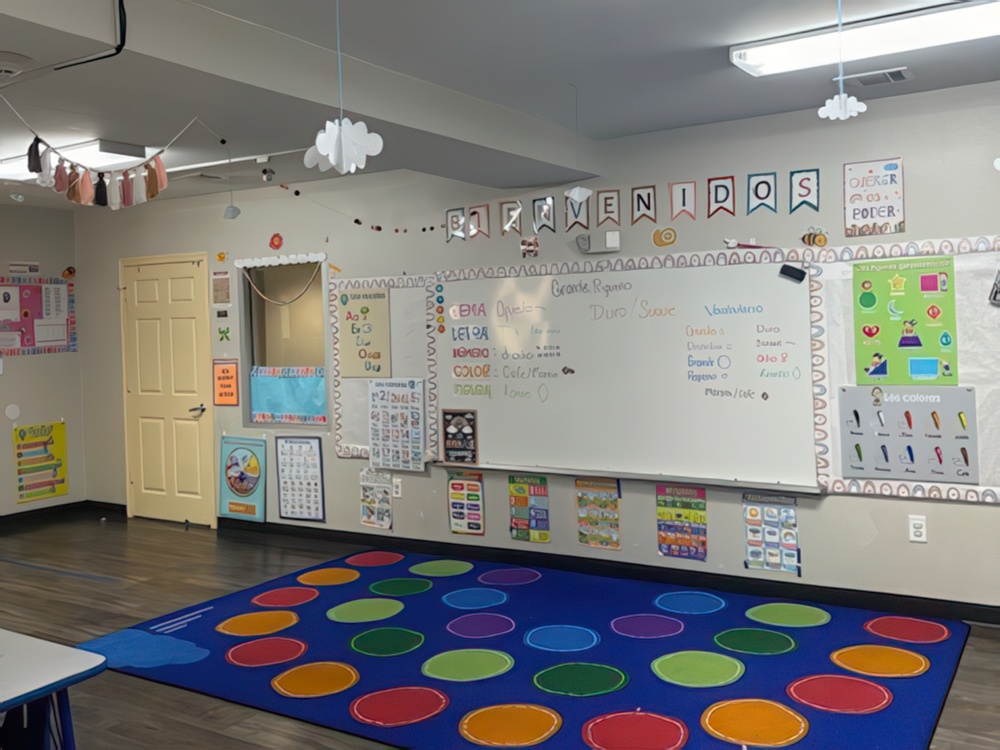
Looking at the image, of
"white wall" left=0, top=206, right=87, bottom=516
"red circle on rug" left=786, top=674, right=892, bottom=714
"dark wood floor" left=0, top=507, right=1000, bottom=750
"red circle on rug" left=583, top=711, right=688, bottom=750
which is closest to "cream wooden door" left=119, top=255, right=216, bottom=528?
"dark wood floor" left=0, top=507, right=1000, bottom=750

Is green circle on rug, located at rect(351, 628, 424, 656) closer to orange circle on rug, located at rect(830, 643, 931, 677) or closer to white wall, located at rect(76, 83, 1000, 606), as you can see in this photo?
white wall, located at rect(76, 83, 1000, 606)

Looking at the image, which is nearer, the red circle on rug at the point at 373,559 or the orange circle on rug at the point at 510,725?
the orange circle on rug at the point at 510,725

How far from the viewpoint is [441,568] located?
17.0ft

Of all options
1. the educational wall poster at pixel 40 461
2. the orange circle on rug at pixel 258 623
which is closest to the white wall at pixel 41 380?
the educational wall poster at pixel 40 461

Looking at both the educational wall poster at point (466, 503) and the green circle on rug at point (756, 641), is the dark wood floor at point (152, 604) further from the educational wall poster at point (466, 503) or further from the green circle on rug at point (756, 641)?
the educational wall poster at point (466, 503)

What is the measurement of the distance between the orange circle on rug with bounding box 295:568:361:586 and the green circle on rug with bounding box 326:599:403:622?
399 mm

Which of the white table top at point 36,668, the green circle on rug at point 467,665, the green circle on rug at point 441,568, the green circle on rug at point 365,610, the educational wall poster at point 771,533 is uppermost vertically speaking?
the white table top at point 36,668

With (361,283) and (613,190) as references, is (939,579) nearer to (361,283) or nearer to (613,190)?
(613,190)

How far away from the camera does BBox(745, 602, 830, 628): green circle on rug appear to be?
13.4 ft

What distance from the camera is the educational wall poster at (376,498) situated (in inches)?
225

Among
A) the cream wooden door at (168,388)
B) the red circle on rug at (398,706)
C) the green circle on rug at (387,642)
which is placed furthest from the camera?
the cream wooden door at (168,388)

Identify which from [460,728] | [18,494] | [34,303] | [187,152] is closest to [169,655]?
[460,728]

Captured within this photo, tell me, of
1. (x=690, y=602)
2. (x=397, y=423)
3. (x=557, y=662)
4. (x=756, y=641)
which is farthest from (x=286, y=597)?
(x=756, y=641)

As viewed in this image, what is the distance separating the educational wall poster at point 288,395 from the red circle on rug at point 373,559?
95cm
